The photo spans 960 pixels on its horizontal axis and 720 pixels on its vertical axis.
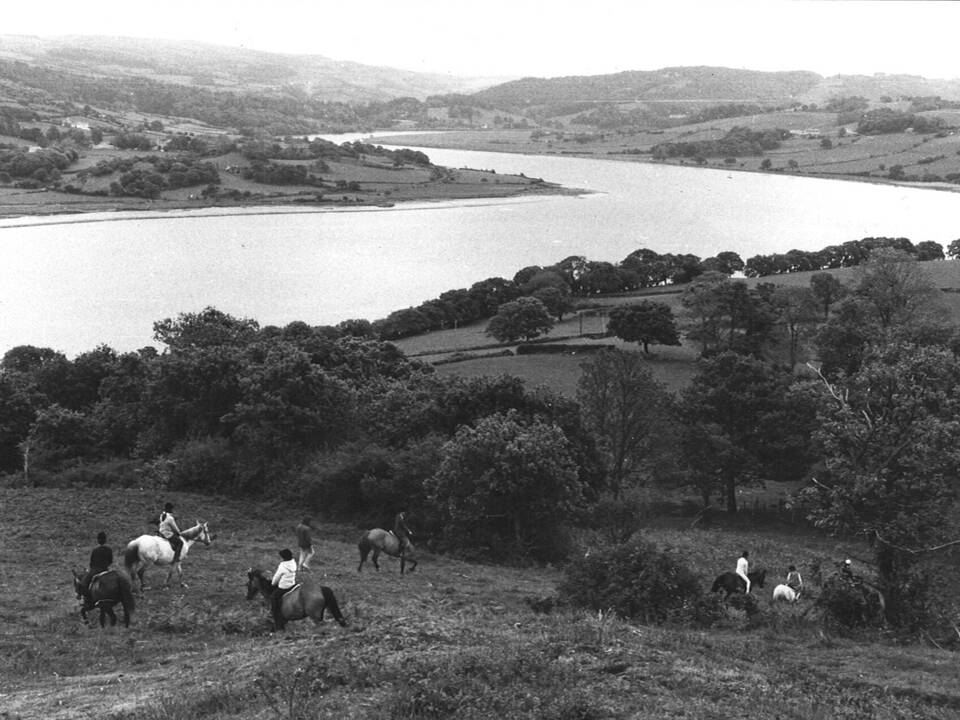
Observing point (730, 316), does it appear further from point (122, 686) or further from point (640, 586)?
point (122, 686)

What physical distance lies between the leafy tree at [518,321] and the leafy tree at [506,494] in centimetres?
4542

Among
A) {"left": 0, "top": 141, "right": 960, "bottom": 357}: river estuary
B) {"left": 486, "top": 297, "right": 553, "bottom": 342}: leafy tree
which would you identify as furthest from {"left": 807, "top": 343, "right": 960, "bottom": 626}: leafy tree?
{"left": 0, "top": 141, "right": 960, "bottom": 357}: river estuary

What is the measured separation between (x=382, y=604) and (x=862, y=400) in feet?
37.5

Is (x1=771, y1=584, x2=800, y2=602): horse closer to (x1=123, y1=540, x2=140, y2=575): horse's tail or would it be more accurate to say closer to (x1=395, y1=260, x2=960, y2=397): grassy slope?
(x1=123, y1=540, x2=140, y2=575): horse's tail

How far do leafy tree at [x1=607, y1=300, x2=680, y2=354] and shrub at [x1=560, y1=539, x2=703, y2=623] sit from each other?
153 ft

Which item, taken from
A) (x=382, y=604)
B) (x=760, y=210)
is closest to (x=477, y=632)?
(x=382, y=604)

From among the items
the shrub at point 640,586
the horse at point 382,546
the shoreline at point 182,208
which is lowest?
the horse at point 382,546

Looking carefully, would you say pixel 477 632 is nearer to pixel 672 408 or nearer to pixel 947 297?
pixel 672 408

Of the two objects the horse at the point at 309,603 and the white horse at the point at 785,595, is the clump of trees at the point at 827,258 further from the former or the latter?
the horse at the point at 309,603

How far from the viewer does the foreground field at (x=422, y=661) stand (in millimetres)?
10578

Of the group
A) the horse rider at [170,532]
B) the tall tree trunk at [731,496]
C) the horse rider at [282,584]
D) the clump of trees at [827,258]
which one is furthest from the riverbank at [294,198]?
the horse rider at [282,584]

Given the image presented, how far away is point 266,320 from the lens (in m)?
86.1

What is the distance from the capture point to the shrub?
16.0 m

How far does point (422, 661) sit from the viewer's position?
1177cm
